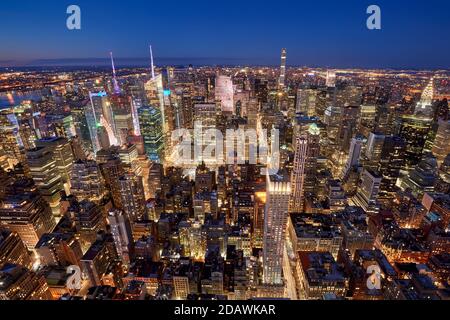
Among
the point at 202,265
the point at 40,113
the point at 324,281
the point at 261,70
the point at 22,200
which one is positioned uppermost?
the point at 261,70

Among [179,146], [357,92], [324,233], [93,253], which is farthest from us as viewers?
[357,92]

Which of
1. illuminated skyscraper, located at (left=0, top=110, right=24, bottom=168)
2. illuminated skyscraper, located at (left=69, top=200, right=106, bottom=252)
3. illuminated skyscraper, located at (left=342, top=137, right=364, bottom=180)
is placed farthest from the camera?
illuminated skyscraper, located at (left=0, top=110, right=24, bottom=168)

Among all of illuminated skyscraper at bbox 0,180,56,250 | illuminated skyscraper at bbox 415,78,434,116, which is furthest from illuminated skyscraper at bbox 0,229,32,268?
illuminated skyscraper at bbox 415,78,434,116

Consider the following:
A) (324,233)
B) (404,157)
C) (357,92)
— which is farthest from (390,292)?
(357,92)

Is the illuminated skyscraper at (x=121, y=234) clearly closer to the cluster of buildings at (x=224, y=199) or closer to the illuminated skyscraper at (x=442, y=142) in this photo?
the cluster of buildings at (x=224, y=199)

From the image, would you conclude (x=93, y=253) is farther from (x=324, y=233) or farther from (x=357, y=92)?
(x=357, y=92)

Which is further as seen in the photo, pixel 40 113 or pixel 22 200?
pixel 40 113

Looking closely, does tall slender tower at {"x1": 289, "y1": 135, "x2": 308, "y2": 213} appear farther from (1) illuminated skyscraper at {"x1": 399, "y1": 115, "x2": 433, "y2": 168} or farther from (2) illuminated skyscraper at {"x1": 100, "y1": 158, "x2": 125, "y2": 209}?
(2) illuminated skyscraper at {"x1": 100, "y1": 158, "x2": 125, "y2": 209}

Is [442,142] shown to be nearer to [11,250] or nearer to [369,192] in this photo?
[369,192]
